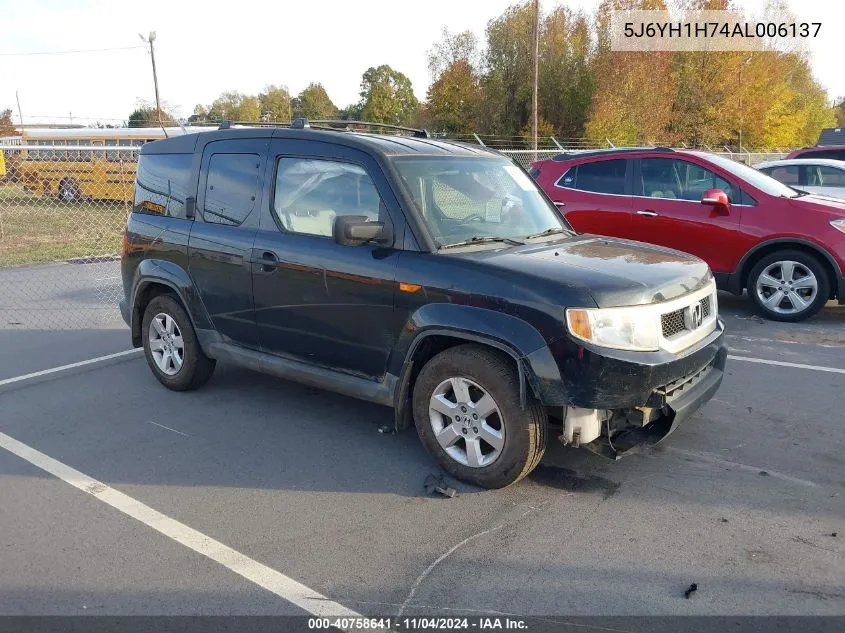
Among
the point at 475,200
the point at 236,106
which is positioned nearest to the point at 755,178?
the point at 475,200

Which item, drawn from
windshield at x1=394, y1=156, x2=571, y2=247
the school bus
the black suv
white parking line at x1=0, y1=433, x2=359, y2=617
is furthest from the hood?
the school bus

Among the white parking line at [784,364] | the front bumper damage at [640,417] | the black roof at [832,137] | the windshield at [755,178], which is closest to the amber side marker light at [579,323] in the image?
the front bumper damage at [640,417]

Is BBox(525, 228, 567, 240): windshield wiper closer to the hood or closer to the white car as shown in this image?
the hood

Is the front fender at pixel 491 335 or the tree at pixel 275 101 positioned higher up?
the tree at pixel 275 101

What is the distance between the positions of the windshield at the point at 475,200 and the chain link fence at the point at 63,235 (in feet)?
4.65

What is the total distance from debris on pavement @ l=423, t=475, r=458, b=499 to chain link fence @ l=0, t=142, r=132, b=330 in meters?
5.31

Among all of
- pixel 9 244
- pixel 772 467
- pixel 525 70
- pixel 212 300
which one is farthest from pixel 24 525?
pixel 525 70

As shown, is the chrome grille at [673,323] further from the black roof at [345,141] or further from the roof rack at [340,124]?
the roof rack at [340,124]

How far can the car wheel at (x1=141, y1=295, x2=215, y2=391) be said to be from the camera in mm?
5590

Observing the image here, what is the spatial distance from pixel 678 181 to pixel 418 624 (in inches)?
273

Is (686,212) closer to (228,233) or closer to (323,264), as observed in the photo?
(323,264)

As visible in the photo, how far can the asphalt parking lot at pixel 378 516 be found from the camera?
10.3ft

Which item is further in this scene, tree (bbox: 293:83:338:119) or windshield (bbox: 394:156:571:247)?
tree (bbox: 293:83:338:119)

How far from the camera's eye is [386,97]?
205 feet
